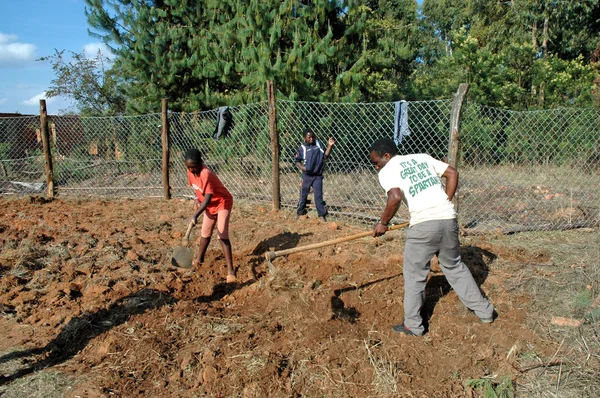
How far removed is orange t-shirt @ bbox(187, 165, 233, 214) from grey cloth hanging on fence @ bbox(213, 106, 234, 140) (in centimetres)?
371

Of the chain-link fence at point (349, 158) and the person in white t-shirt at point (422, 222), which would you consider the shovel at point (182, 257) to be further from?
the chain-link fence at point (349, 158)

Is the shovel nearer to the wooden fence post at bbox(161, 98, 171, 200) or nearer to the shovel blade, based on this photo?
the shovel blade

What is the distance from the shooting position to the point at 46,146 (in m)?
8.94

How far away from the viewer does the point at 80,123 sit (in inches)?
429

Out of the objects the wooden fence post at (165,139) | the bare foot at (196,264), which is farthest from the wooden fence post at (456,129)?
the wooden fence post at (165,139)

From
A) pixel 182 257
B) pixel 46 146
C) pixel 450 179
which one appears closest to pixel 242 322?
pixel 182 257

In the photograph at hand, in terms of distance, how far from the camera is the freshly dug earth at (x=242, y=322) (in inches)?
118

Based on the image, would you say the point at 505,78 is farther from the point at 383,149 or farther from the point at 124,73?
the point at 383,149

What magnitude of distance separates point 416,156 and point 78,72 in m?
14.1

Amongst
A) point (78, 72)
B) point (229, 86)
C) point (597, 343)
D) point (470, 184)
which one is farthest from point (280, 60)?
point (78, 72)

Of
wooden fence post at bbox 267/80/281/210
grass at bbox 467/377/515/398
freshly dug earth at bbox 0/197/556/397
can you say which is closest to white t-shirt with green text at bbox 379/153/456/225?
freshly dug earth at bbox 0/197/556/397

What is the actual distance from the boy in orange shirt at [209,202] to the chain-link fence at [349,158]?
2322 millimetres

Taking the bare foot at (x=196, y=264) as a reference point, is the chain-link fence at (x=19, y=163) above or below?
above

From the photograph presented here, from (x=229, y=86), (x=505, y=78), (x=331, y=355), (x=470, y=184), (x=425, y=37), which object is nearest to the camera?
(x=331, y=355)
